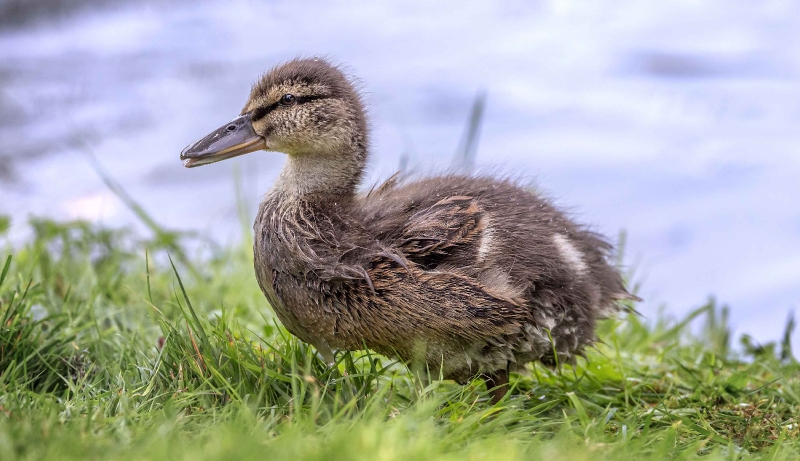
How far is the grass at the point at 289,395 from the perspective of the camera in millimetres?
2680

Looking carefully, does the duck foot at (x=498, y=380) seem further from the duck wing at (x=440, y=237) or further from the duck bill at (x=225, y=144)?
the duck bill at (x=225, y=144)

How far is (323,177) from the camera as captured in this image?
393 centimetres

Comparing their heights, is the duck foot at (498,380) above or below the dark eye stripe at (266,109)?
below

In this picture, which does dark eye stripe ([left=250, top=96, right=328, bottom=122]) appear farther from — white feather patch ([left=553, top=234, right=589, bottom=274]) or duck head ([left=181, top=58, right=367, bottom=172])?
white feather patch ([left=553, top=234, right=589, bottom=274])

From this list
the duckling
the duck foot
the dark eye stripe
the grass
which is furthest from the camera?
the dark eye stripe

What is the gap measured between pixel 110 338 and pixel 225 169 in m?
4.40

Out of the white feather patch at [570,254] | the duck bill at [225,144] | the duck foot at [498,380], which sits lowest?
the duck foot at [498,380]

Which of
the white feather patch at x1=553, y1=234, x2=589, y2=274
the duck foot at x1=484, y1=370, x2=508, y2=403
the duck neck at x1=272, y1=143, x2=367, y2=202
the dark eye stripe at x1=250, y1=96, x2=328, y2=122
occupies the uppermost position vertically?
the dark eye stripe at x1=250, y1=96, x2=328, y2=122

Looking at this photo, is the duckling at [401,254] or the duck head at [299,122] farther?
the duck head at [299,122]

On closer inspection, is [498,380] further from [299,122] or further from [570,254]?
[299,122]

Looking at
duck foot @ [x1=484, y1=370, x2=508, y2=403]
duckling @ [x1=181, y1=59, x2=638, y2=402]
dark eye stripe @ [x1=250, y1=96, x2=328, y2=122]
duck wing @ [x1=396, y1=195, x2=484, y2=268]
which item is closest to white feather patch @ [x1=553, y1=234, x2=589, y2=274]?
duckling @ [x1=181, y1=59, x2=638, y2=402]

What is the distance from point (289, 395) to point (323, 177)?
0.95 meters

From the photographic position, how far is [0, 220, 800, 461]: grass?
268 centimetres

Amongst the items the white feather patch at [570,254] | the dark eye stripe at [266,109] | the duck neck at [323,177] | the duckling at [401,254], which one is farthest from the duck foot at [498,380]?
the dark eye stripe at [266,109]
